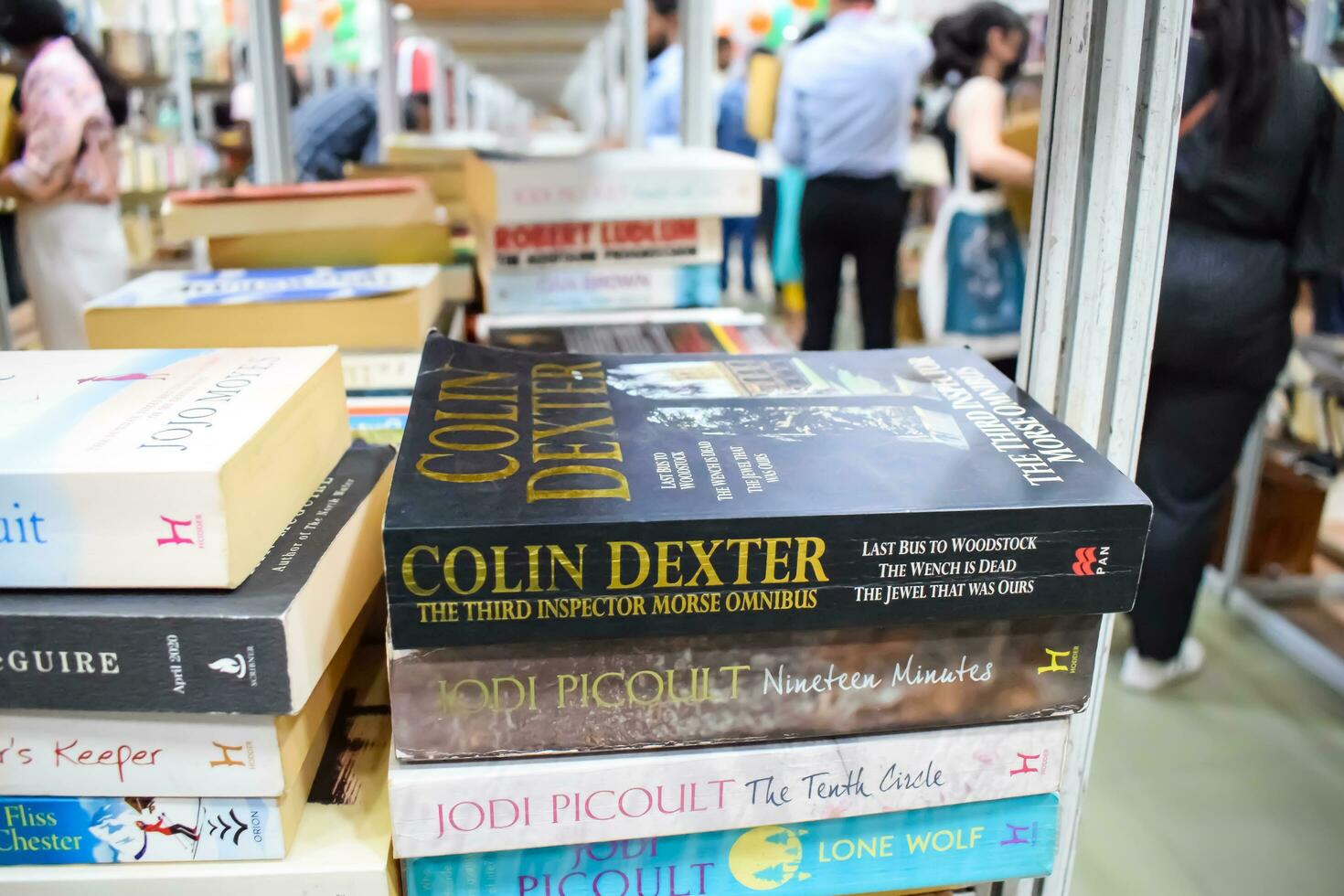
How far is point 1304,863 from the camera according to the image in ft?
4.89

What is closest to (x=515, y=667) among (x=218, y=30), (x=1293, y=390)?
(x=1293, y=390)

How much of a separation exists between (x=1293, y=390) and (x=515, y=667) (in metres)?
2.27

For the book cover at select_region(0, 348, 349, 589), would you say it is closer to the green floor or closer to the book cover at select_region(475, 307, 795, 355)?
the book cover at select_region(475, 307, 795, 355)

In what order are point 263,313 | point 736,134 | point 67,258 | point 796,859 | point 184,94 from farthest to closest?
Result: point 736,134 → point 184,94 → point 67,258 → point 263,313 → point 796,859

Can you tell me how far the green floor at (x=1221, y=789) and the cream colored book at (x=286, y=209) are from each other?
1211 mm

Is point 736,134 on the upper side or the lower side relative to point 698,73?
lower

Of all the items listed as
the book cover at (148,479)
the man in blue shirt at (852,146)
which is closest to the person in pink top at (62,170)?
the man in blue shirt at (852,146)

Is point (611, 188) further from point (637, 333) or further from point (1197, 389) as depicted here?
point (1197, 389)

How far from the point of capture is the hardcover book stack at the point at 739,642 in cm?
47

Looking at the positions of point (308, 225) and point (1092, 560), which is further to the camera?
→ point (308, 225)

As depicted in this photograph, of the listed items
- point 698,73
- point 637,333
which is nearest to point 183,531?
point 637,333

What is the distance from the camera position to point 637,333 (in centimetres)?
99

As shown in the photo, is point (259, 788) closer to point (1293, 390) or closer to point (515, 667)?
point (515, 667)

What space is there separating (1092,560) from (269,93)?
1151mm
